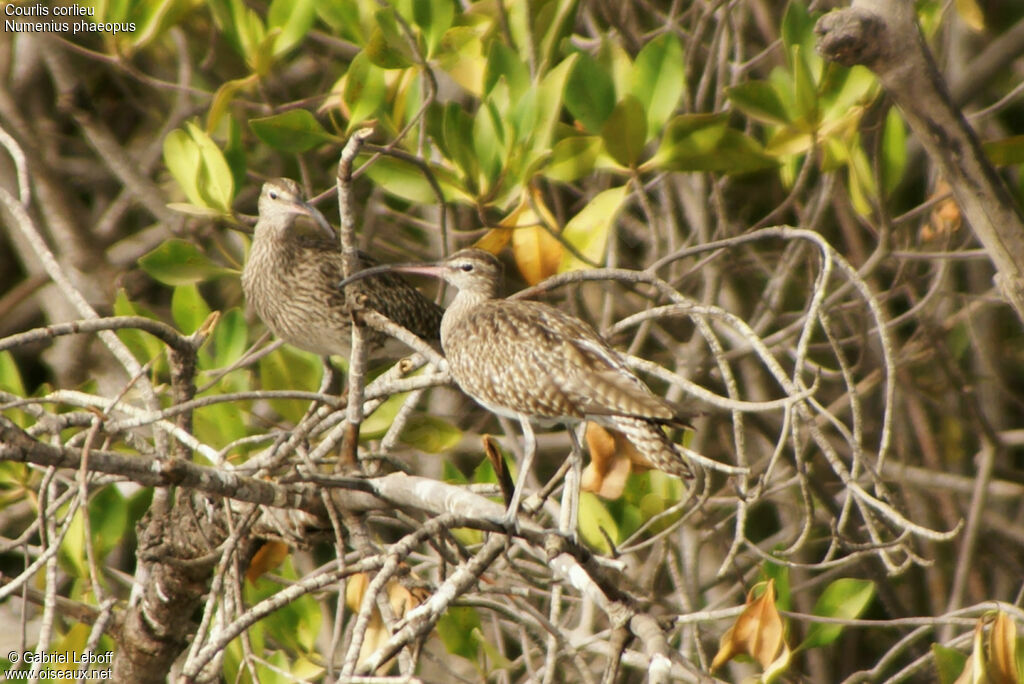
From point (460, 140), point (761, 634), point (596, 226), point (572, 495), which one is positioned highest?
point (460, 140)

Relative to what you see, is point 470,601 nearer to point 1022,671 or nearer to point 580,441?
point 580,441

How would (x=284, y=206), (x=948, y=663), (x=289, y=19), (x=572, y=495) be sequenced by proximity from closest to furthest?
(x=948, y=663)
(x=572, y=495)
(x=289, y=19)
(x=284, y=206)

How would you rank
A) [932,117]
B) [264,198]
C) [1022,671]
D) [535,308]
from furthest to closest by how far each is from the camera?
[264,198], [535,308], [1022,671], [932,117]

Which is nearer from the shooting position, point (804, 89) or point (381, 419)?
point (804, 89)

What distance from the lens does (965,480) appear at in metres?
5.77

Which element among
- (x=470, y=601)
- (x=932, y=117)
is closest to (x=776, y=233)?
(x=932, y=117)

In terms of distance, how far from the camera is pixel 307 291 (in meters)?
4.92

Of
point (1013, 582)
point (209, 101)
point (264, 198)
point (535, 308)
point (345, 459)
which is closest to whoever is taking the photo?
point (345, 459)

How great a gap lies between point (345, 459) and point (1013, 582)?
4.22 m

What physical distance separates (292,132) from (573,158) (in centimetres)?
93

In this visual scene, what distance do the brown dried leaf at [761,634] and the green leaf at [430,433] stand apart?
47.5 inches

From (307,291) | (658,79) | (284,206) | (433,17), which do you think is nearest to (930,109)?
(658,79)

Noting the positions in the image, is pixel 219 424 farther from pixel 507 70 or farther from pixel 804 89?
pixel 804 89

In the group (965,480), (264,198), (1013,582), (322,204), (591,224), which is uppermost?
(591,224)
